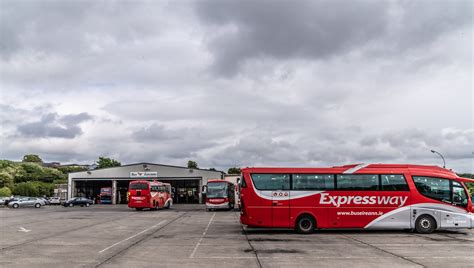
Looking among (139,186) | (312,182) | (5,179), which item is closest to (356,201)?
(312,182)

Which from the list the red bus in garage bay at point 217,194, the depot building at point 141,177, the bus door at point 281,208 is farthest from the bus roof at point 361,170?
the depot building at point 141,177

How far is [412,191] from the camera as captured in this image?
65.4 ft

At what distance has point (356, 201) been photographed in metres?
19.9

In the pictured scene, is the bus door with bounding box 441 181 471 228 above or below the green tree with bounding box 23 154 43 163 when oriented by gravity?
below

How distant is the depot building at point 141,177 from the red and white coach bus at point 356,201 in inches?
1899

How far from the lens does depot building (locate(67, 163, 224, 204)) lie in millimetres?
68750

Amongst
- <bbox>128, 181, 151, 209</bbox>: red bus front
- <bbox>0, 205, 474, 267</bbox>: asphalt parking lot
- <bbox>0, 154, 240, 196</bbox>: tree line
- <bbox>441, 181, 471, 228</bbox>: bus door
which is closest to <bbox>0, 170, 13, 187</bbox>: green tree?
<bbox>0, 154, 240, 196</bbox>: tree line

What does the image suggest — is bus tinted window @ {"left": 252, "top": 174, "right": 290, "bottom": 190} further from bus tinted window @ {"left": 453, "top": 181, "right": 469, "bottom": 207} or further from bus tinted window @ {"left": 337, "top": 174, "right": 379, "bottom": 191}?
bus tinted window @ {"left": 453, "top": 181, "right": 469, "bottom": 207}

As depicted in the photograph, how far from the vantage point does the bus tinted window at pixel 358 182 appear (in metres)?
20.1

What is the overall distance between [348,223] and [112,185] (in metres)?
56.9

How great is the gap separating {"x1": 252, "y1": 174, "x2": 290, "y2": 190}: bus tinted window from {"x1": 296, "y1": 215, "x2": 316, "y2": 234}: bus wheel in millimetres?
1472

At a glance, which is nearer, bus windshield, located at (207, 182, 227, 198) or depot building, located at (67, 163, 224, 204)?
bus windshield, located at (207, 182, 227, 198)

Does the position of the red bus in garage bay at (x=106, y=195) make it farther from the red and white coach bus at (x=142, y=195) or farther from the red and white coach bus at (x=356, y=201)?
the red and white coach bus at (x=356, y=201)

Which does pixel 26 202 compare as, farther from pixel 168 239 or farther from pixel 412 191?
pixel 412 191
